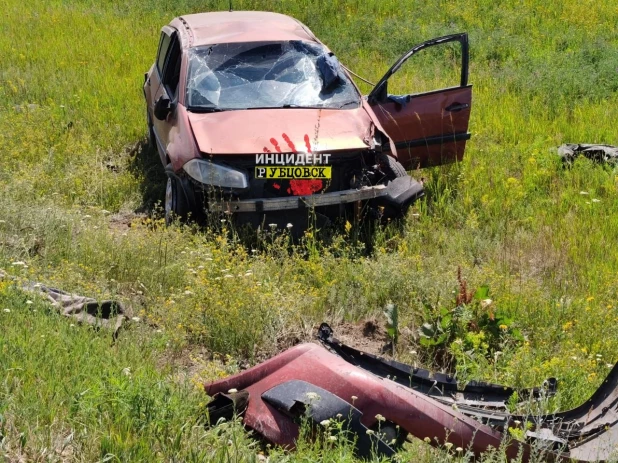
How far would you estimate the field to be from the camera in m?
3.30

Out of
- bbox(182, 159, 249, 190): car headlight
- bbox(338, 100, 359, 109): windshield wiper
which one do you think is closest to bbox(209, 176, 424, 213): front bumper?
bbox(182, 159, 249, 190): car headlight

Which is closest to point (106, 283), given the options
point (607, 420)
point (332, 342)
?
point (332, 342)

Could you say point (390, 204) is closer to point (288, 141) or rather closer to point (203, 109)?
point (288, 141)

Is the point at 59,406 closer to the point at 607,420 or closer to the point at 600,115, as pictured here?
the point at 607,420

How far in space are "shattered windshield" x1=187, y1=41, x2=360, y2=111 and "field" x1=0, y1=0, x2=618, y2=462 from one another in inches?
47.6

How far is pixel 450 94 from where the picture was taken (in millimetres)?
7750

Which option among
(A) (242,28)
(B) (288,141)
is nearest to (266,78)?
(A) (242,28)

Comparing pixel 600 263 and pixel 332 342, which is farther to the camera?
pixel 600 263

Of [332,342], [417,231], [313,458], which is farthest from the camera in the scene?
[417,231]

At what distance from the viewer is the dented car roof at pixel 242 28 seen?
26.3 feet

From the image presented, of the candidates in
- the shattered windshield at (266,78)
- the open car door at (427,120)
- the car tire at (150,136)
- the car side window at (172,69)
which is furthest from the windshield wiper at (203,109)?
the car tire at (150,136)

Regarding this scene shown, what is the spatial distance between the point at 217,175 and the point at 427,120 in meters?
2.30

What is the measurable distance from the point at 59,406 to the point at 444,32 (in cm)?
1244

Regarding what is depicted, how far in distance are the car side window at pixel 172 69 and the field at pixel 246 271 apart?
1038 mm
